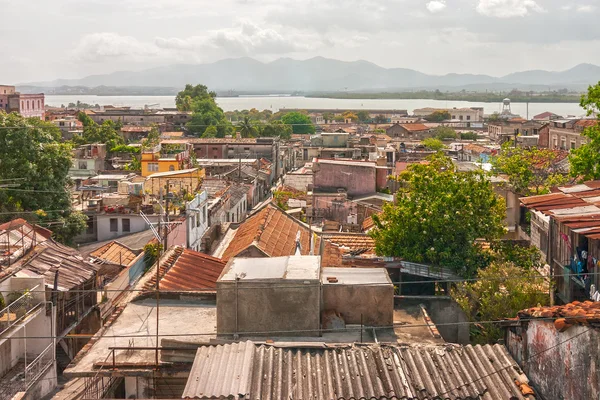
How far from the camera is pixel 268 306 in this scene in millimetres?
10828

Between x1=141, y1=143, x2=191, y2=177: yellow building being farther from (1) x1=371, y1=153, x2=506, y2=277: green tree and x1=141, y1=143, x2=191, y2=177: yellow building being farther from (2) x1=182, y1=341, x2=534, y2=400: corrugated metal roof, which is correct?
(2) x1=182, y1=341, x2=534, y2=400: corrugated metal roof

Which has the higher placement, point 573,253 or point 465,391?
point 573,253

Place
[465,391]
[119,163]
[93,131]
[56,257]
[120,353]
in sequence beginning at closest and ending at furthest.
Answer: [465,391] → [120,353] → [56,257] → [119,163] → [93,131]

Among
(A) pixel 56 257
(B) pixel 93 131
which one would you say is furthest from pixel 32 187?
(B) pixel 93 131

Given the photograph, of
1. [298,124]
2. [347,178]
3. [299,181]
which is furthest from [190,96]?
[347,178]

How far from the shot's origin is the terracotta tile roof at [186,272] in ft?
50.0

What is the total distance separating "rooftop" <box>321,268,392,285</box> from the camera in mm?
11458

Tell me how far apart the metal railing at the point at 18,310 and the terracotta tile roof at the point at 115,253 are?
771cm

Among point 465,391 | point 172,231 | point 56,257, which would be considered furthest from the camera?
point 172,231

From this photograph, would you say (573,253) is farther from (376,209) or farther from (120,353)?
(376,209)

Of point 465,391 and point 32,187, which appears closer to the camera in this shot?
point 465,391

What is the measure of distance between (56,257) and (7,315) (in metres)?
3.93

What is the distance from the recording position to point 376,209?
95.0ft

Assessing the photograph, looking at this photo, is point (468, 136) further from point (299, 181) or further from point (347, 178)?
point (347, 178)
